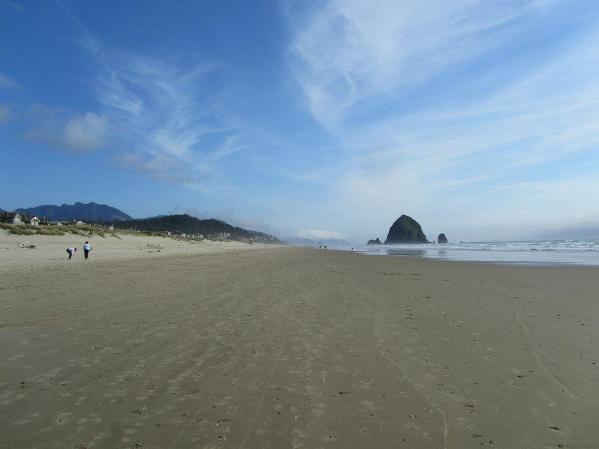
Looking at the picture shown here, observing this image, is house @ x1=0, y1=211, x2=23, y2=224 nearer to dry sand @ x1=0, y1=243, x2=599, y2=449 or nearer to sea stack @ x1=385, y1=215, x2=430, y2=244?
dry sand @ x1=0, y1=243, x2=599, y2=449

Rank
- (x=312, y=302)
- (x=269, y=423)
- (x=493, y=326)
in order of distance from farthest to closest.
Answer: (x=312, y=302) < (x=493, y=326) < (x=269, y=423)

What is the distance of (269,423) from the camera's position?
178 inches

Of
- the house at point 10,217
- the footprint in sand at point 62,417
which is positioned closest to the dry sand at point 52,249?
the footprint in sand at point 62,417

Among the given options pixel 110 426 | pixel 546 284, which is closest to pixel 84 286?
pixel 110 426

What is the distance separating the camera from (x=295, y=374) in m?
6.17

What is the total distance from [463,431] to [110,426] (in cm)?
424

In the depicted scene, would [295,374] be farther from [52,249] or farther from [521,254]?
[521,254]

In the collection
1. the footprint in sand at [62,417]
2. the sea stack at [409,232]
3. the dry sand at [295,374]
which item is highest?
the sea stack at [409,232]

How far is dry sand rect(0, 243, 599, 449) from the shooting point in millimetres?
4324

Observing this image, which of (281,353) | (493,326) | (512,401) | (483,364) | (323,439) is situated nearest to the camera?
(323,439)

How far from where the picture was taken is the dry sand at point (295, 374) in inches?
170

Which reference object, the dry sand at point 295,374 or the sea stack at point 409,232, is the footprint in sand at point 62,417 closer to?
the dry sand at point 295,374

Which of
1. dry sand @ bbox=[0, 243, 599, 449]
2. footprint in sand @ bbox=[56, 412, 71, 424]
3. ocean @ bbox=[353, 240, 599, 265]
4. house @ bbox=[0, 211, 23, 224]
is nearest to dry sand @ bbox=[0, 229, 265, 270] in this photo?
dry sand @ bbox=[0, 243, 599, 449]

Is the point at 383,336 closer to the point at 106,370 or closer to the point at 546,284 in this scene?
the point at 106,370
